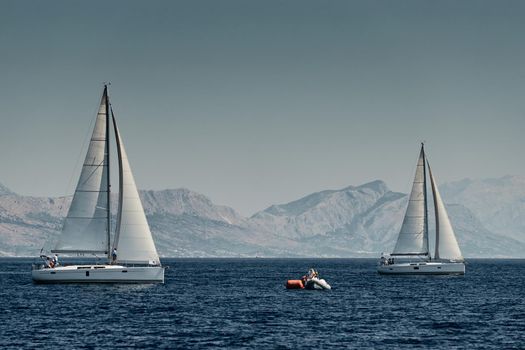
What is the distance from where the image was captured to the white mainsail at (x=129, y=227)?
96.5 metres

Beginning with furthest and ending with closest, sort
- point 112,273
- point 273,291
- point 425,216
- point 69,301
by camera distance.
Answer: point 425,216
point 273,291
point 112,273
point 69,301

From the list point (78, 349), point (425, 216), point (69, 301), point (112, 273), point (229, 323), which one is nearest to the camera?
point (78, 349)

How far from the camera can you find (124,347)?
57.2m

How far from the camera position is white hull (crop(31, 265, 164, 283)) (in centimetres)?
9569

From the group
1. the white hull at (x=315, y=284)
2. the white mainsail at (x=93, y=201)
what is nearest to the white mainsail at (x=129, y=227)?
the white mainsail at (x=93, y=201)

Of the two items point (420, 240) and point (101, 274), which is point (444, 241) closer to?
point (420, 240)

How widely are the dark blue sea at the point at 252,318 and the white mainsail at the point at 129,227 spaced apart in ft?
11.1

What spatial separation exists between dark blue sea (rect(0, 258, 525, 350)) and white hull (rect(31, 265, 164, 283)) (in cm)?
107

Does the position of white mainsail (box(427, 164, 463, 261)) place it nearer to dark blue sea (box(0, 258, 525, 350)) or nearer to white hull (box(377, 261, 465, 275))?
white hull (box(377, 261, 465, 275))

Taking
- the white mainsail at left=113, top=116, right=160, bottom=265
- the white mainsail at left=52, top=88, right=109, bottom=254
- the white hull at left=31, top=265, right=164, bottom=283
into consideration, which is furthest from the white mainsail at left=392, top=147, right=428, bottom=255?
the white mainsail at left=52, top=88, right=109, bottom=254

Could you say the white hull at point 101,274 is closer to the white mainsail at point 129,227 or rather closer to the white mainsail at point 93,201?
the white mainsail at point 129,227

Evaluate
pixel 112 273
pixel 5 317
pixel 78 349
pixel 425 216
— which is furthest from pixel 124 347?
pixel 425 216

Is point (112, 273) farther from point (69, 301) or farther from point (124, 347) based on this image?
point (124, 347)

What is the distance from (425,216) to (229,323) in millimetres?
76356
